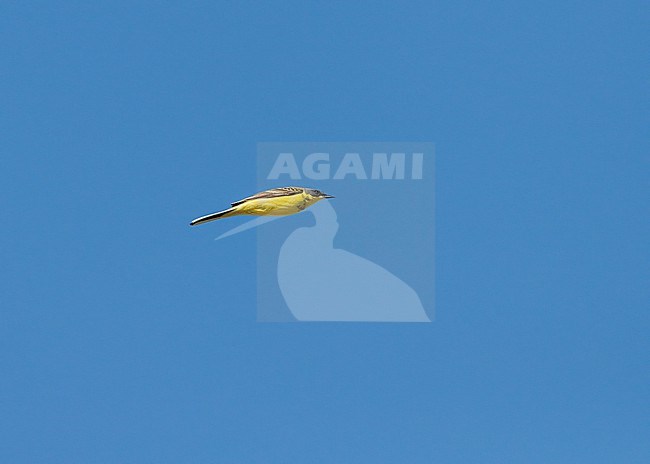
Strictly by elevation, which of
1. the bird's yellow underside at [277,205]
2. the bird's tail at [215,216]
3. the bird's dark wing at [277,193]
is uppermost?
the bird's dark wing at [277,193]

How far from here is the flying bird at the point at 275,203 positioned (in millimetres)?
2172

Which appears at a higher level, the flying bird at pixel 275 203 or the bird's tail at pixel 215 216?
the flying bird at pixel 275 203

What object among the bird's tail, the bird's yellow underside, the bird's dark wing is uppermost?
the bird's dark wing

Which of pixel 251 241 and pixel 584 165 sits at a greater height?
pixel 584 165

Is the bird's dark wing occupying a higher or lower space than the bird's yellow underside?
higher

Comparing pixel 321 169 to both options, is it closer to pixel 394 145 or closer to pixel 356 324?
pixel 394 145

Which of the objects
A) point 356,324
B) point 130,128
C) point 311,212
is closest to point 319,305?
point 356,324

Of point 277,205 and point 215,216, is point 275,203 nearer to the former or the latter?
point 277,205

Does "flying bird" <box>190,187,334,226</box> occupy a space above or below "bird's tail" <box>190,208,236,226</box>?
above

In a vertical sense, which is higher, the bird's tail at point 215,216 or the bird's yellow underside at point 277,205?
the bird's yellow underside at point 277,205

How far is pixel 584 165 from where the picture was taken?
231 cm

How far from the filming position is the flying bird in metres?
2.17

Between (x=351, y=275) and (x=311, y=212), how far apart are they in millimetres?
233

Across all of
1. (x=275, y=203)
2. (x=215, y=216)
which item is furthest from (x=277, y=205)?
(x=215, y=216)
